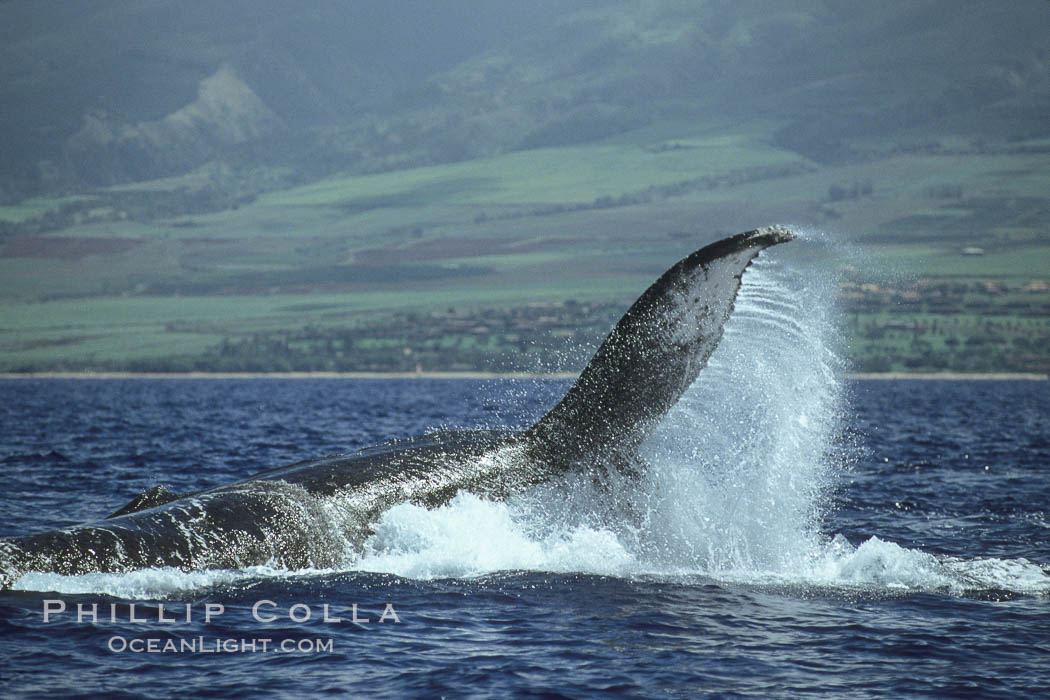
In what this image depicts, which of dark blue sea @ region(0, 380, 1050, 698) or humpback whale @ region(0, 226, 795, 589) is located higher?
humpback whale @ region(0, 226, 795, 589)

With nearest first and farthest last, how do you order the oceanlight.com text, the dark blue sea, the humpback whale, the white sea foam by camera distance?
the dark blue sea
the oceanlight.com text
the humpback whale
the white sea foam

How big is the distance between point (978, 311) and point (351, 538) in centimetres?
15987

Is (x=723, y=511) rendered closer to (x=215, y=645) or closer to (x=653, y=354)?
(x=653, y=354)

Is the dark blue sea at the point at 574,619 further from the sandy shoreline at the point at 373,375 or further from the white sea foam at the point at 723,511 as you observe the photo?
the sandy shoreline at the point at 373,375

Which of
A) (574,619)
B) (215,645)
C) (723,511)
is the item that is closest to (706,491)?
(723,511)

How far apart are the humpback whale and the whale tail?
0.04ft

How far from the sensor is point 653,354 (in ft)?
37.5

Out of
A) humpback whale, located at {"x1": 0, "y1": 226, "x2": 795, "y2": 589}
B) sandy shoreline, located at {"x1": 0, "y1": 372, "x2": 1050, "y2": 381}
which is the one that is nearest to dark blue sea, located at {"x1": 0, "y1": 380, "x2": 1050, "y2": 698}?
humpback whale, located at {"x1": 0, "y1": 226, "x2": 795, "y2": 589}

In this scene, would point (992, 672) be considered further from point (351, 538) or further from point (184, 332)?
point (184, 332)

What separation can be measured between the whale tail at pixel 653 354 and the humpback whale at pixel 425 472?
0.01m

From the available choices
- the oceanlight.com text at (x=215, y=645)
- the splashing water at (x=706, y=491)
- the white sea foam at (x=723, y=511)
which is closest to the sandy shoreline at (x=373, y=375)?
the white sea foam at (x=723, y=511)

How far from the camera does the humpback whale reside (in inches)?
424

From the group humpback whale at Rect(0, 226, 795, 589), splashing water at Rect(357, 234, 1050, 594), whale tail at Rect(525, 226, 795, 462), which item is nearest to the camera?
humpback whale at Rect(0, 226, 795, 589)

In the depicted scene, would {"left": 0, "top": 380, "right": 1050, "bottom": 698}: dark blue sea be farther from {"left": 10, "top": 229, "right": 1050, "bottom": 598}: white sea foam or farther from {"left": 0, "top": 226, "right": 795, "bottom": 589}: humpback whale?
{"left": 0, "top": 226, "right": 795, "bottom": 589}: humpback whale
